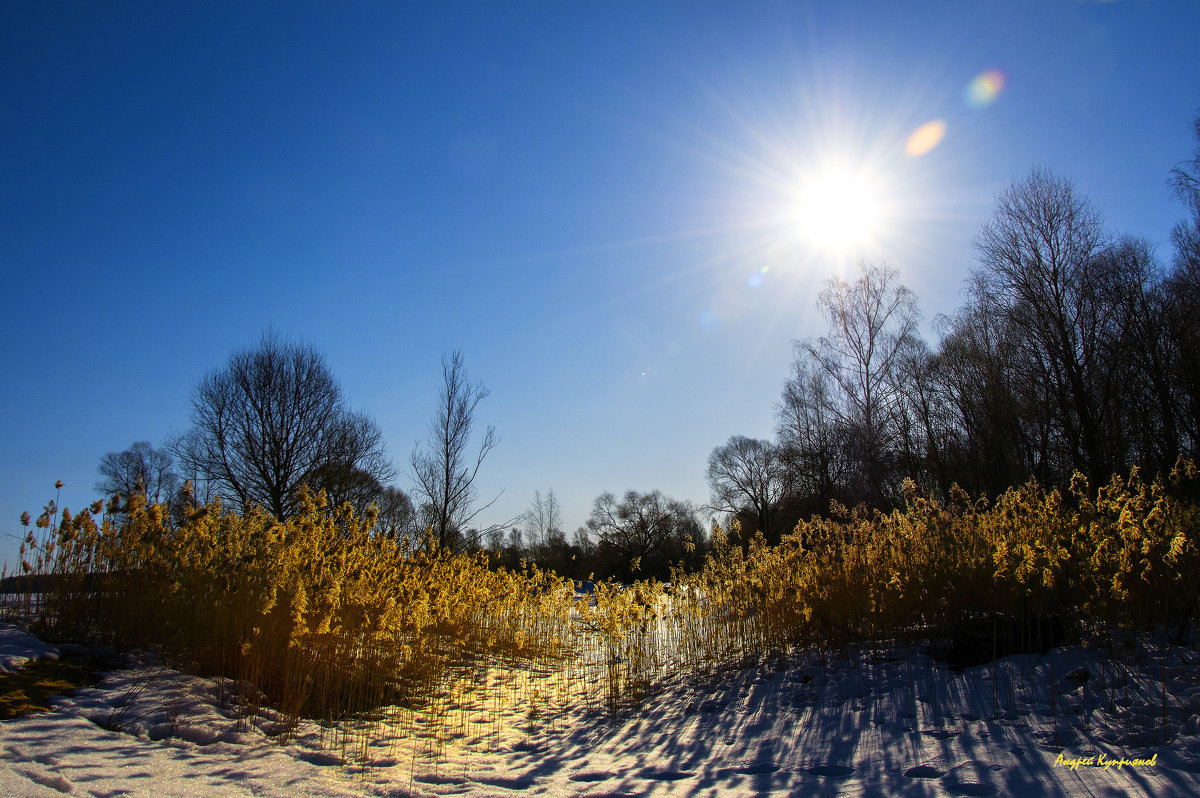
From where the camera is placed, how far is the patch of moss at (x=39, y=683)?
9.02 feet

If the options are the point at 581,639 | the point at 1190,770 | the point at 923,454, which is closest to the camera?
the point at 1190,770

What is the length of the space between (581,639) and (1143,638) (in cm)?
666

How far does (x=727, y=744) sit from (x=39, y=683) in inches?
160

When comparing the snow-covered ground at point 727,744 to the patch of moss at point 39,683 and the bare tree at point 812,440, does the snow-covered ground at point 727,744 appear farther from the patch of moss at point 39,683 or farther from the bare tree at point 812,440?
the bare tree at point 812,440

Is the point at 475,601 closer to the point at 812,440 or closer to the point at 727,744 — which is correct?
the point at 727,744

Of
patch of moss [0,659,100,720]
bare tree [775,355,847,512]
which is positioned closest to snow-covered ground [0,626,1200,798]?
patch of moss [0,659,100,720]

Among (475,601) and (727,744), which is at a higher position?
(475,601)

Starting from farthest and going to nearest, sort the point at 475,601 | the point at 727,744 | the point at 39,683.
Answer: the point at 475,601, the point at 727,744, the point at 39,683

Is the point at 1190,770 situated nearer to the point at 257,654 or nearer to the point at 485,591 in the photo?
the point at 257,654

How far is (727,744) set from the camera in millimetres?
3797

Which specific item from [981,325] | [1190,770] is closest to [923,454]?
[981,325]

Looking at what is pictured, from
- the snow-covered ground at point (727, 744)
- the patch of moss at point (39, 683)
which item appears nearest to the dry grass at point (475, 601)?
the snow-covered ground at point (727, 744)

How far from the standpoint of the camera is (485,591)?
6.55 metres

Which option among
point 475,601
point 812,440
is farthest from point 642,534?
point 475,601
